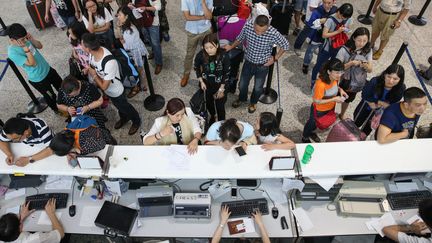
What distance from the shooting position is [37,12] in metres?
5.72

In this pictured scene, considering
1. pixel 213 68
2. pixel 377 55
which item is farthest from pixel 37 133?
pixel 377 55

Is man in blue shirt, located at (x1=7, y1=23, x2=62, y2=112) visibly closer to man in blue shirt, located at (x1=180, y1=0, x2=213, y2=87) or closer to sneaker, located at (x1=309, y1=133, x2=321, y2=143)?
man in blue shirt, located at (x1=180, y1=0, x2=213, y2=87)

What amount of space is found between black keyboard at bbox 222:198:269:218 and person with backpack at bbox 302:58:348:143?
1286 mm

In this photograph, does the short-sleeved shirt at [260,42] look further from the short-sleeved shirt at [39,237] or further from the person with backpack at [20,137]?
the short-sleeved shirt at [39,237]

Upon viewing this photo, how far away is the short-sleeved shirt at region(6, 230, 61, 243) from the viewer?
249 cm

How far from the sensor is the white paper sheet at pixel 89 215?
2.72m

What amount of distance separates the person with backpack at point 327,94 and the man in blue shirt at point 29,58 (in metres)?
3.12

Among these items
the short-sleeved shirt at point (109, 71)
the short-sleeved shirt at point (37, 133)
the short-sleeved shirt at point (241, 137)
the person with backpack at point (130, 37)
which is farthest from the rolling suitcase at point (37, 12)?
the short-sleeved shirt at point (241, 137)

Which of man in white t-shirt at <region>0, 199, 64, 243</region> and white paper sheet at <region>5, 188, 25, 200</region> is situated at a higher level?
man in white t-shirt at <region>0, 199, 64, 243</region>

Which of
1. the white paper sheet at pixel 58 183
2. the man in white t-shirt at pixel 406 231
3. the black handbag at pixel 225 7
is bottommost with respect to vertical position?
the white paper sheet at pixel 58 183

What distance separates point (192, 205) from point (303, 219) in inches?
36.5

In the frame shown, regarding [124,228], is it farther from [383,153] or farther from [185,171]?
[383,153]

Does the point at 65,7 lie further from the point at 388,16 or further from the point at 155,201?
the point at 388,16

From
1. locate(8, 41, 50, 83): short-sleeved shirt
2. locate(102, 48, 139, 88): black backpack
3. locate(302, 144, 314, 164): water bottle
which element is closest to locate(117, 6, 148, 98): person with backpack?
locate(102, 48, 139, 88): black backpack
